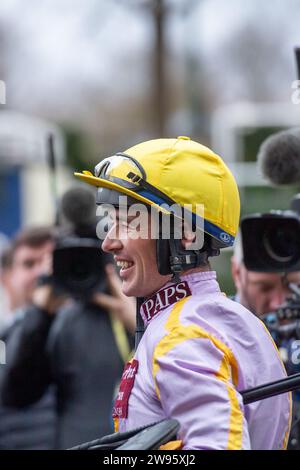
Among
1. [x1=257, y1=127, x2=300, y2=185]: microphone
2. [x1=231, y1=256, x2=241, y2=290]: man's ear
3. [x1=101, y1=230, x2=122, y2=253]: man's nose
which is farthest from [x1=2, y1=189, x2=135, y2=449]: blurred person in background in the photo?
[x1=101, y1=230, x2=122, y2=253]: man's nose

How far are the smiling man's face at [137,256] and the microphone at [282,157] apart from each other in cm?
104

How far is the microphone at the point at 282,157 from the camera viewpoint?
3199 millimetres

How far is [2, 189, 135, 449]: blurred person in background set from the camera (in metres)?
4.23

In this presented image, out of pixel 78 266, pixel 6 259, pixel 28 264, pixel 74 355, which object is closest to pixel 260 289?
pixel 78 266

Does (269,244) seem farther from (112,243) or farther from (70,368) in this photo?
(70,368)

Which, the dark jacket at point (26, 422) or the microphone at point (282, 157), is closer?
the microphone at point (282, 157)

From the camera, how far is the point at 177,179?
224cm

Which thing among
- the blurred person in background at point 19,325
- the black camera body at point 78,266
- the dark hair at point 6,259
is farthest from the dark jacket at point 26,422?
the dark hair at point 6,259

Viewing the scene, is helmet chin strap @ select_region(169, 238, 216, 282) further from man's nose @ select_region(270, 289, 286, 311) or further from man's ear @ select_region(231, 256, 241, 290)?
man's ear @ select_region(231, 256, 241, 290)

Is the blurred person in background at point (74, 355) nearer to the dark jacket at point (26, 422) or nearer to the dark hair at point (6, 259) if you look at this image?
the dark jacket at point (26, 422)

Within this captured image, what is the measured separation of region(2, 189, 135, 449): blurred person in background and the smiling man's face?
5.81 feet

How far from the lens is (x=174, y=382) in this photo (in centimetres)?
201

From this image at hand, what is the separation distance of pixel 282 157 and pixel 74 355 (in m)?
1.57
